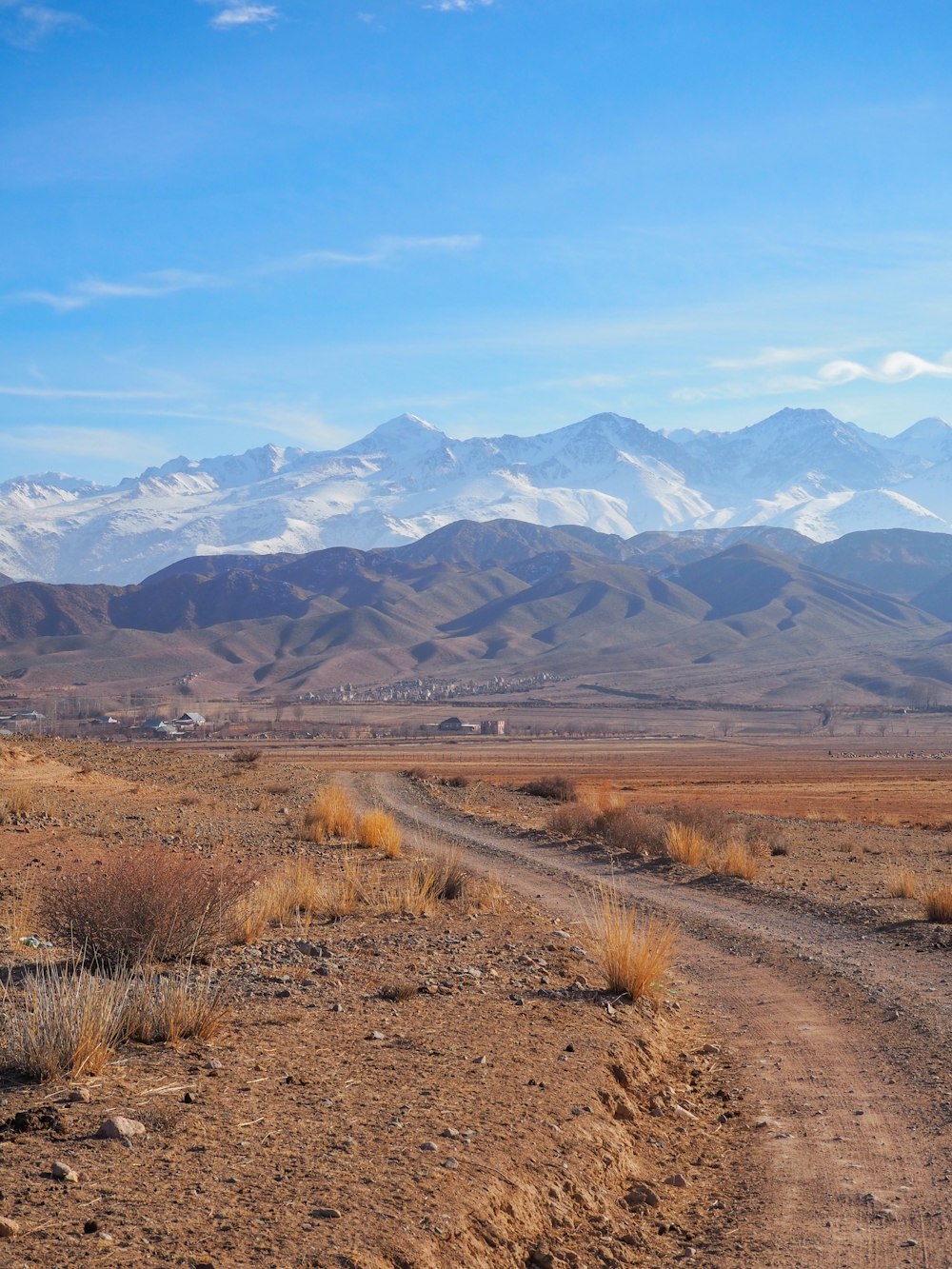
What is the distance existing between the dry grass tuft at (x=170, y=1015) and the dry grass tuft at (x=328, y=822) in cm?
1361

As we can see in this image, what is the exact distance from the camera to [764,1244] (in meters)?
5.86

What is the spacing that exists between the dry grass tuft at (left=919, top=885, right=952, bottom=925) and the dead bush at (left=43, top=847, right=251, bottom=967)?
28.8 feet

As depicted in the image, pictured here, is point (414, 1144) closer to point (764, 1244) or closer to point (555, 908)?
point (764, 1244)

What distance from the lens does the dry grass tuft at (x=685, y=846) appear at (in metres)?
19.9

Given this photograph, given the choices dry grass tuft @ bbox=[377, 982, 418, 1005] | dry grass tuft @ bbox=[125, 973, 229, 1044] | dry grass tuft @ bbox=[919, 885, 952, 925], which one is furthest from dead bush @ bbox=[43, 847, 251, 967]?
dry grass tuft @ bbox=[919, 885, 952, 925]

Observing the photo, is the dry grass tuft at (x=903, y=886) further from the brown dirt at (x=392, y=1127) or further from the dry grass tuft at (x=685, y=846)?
the brown dirt at (x=392, y=1127)

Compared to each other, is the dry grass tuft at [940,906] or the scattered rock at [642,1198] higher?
the scattered rock at [642,1198]

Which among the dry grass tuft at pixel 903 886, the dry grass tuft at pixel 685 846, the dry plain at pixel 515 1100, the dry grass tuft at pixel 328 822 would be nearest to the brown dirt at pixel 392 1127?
the dry plain at pixel 515 1100

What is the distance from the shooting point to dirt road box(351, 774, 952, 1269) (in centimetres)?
593

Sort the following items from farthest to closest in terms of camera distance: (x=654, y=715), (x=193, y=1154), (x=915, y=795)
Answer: (x=654, y=715), (x=915, y=795), (x=193, y=1154)

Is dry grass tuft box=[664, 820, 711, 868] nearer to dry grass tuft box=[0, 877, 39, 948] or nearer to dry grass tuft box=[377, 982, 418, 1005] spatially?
dry grass tuft box=[0, 877, 39, 948]

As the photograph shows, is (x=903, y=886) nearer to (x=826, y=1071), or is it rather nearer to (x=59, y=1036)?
(x=826, y=1071)

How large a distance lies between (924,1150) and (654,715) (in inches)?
5458

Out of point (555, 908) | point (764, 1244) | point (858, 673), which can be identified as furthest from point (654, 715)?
point (764, 1244)
